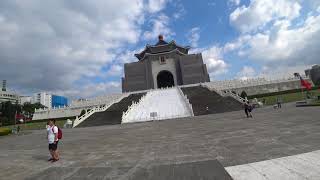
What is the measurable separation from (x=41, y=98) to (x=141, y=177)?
168587mm

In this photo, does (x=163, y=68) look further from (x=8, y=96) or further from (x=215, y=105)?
(x=8, y=96)

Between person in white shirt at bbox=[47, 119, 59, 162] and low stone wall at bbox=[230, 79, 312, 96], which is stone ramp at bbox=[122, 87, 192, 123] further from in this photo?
low stone wall at bbox=[230, 79, 312, 96]

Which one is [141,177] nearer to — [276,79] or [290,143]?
[290,143]

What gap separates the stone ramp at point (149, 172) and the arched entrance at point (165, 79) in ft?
189

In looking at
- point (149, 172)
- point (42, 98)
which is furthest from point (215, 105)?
point (42, 98)

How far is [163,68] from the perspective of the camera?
5994 cm

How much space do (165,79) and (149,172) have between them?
6147cm

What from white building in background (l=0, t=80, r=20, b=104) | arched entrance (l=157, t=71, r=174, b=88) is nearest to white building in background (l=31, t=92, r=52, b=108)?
white building in background (l=0, t=80, r=20, b=104)

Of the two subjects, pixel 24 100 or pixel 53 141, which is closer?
pixel 53 141

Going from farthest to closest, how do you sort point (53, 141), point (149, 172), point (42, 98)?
point (42, 98)
point (53, 141)
point (149, 172)

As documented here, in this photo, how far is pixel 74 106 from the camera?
46188mm

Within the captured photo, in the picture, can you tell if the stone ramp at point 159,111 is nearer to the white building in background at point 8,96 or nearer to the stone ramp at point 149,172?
the stone ramp at point 149,172

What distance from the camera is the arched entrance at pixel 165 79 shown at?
64.2 meters

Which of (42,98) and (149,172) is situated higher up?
(42,98)
